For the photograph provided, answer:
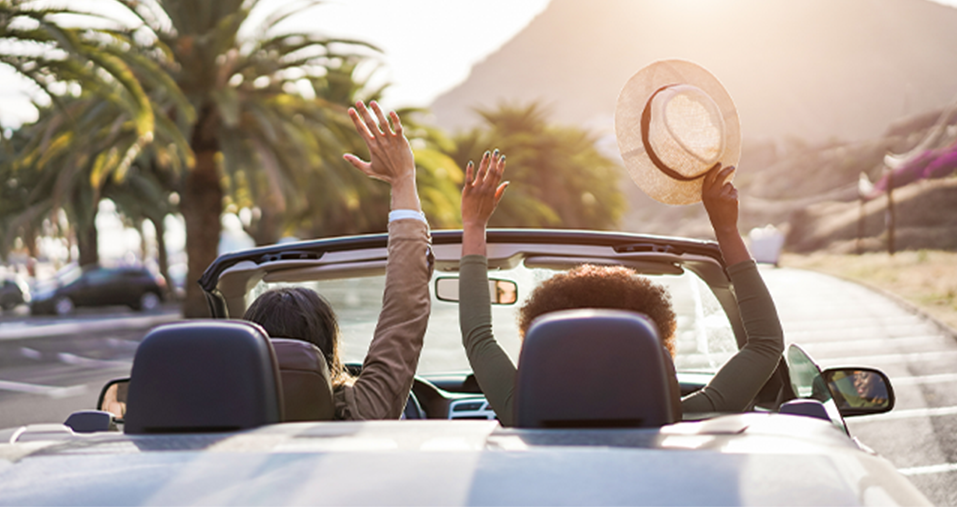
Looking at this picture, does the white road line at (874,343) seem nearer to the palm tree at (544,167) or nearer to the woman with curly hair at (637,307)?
the woman with curly hair at (637,307)

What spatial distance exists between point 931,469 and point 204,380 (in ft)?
19.6

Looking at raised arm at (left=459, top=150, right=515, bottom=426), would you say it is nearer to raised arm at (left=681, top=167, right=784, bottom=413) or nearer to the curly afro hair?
the curly afro hair

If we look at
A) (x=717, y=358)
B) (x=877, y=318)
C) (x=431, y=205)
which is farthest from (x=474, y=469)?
(x=431, y=205)

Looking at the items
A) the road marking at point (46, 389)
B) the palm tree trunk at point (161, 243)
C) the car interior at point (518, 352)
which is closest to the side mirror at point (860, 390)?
the car interior at point (518, 352)

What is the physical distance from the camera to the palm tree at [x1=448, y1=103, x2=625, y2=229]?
34062mm

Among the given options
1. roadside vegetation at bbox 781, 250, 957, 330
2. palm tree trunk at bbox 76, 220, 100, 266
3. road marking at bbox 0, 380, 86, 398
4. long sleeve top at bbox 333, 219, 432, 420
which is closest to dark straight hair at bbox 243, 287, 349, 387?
long sleeve top at bbox 333, 219, 432, 420

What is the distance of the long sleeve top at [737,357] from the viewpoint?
214 centimetres

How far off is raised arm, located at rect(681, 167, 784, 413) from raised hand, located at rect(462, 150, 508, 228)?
1.92 ft

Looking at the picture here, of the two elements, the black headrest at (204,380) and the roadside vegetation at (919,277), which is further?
the roadside vegetation at (919,277)

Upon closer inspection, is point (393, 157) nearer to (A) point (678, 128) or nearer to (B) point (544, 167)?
(A) point (678, 128)

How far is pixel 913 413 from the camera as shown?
27.6ft

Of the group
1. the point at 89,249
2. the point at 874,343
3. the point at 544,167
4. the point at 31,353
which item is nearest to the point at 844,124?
the point at 544,167

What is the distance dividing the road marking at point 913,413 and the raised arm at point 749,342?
22.2ft

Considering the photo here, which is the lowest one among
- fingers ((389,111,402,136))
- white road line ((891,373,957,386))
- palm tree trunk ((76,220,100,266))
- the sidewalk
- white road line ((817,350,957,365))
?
the sidewalk
